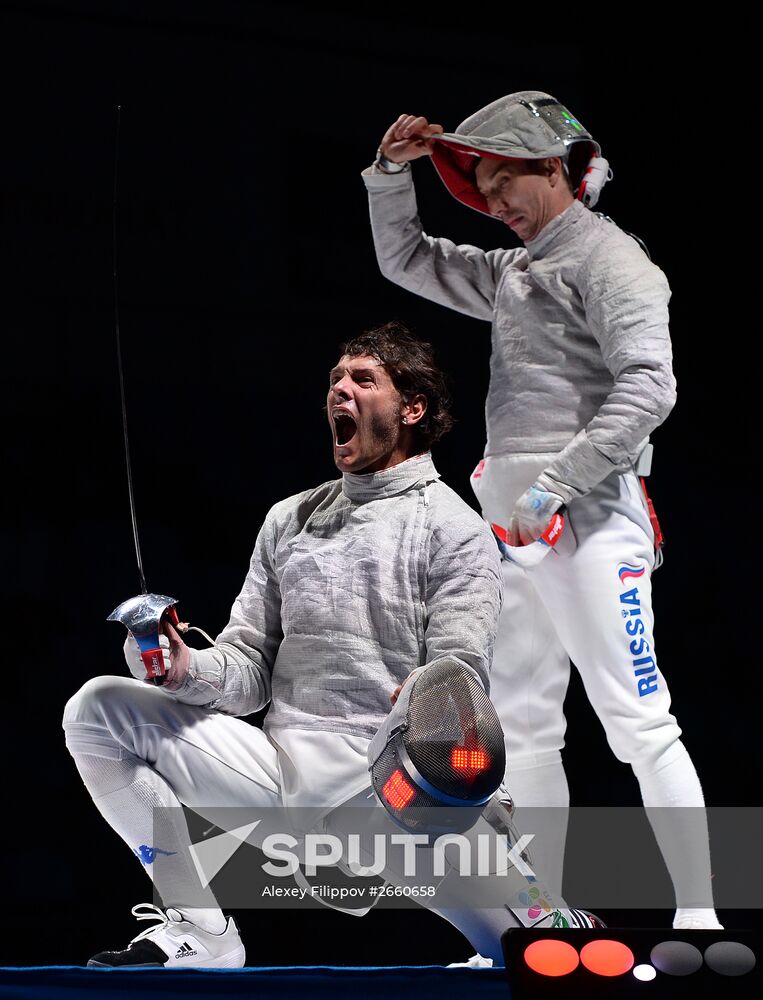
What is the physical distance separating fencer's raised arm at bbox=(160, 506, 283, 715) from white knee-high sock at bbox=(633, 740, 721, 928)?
0.60 metres

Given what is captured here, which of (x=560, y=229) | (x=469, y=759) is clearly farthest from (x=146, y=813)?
(x=560, y=229)

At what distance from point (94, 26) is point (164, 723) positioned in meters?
1.75

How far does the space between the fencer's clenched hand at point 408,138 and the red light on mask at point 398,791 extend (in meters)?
1.05

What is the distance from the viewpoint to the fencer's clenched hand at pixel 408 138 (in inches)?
77.4

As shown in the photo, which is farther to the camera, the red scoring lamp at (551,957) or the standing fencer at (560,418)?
the standing fencer at (560,418)

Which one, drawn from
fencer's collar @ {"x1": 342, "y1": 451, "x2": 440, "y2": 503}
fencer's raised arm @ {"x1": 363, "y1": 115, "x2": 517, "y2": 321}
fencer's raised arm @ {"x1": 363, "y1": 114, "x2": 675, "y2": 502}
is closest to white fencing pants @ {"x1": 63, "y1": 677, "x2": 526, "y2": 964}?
fencer's collar @ {"x1": 342, "y1": 451, "x2": 440, "y2": 503}

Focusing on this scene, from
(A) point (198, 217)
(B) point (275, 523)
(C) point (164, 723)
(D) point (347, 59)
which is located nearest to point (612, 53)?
(D) point (347, 59)

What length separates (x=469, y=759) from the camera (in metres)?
1.39

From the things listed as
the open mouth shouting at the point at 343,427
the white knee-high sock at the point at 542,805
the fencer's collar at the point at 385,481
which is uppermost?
the open mouth shouting at the point at 343,427

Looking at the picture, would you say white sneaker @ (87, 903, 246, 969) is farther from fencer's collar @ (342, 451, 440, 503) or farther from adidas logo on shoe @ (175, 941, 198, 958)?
fencer's collar @ (342, 451, 440, 503)

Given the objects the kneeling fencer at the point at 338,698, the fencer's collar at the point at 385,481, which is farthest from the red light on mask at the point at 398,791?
the fencer's collar at the point at 385,481

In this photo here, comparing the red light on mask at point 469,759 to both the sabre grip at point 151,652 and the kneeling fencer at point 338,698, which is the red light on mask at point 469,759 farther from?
the sabre grip at point 151,652

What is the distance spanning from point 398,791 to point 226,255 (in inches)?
66.3

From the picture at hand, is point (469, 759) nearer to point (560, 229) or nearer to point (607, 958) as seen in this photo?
point (607, 958)
